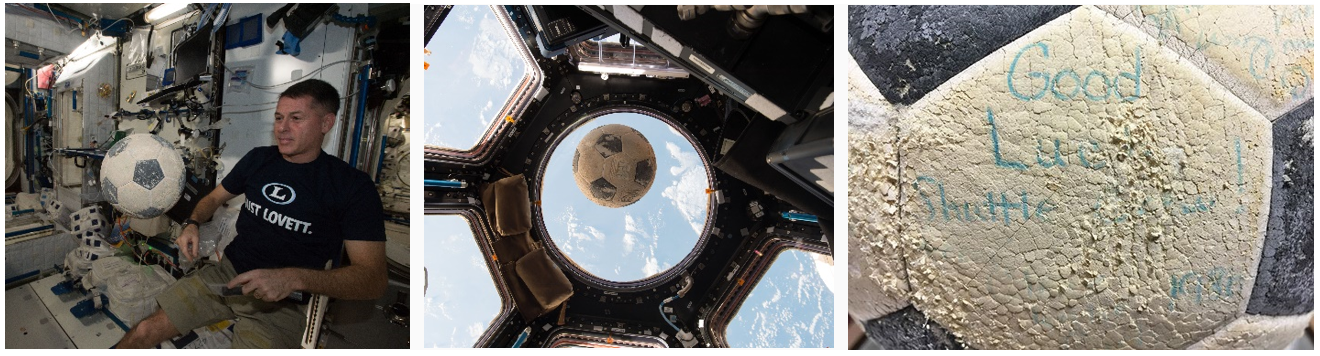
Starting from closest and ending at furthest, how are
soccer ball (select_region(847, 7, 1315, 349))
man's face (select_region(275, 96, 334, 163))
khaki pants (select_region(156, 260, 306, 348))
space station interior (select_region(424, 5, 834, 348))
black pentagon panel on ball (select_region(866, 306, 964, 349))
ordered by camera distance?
soccer ball (select_region(847, 7, 1315, 349)) → black pentagon panel on ball (select_region(866, 306, 964, 349)) → man's face (select_region(275, 96, 334, 163)) → khaki pants (select_region(156, 260, 306, 348)) → space station interior (select_region(424, 5, 834, 348))

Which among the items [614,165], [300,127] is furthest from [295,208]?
[614,165]

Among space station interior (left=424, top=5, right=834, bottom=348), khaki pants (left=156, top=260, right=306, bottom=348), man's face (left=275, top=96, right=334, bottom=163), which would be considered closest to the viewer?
man's face (left=275, top=96, right=334, bottom=163)

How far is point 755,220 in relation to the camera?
17.1 ft

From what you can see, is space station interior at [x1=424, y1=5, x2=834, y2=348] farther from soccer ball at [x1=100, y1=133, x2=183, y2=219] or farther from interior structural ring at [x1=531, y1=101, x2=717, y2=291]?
soccer ball at [x1=100, y1=133, x2=183, y2=219]


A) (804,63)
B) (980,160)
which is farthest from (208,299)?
(980,160)

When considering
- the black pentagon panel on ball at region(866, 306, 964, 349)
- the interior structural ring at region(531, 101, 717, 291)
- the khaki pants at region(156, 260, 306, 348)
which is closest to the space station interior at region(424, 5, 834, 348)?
the interior structural ring at region(531, 101, 717, 291)

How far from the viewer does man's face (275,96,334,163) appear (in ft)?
7.88

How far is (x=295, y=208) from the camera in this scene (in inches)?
95.7

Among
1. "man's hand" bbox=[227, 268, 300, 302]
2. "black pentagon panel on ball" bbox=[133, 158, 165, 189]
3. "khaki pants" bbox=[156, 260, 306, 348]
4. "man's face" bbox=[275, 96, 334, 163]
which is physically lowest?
"khaki pants" bbox=[156, 260, 306, 348]

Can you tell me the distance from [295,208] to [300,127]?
1.17 feet

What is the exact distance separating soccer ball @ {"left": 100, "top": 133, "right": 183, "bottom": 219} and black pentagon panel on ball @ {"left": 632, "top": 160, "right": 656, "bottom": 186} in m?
3.20
